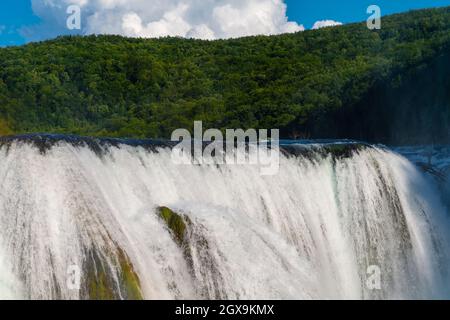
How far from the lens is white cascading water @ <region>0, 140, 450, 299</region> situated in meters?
12.8

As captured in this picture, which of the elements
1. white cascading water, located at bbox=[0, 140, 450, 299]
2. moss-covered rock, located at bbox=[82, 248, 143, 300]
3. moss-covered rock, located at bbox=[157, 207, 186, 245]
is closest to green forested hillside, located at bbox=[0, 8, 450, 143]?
white cascading water, located at bbox=[0, 140, 450, 299]

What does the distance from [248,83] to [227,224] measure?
55.5m

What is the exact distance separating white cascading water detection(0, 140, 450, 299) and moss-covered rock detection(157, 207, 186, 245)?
0.51ft

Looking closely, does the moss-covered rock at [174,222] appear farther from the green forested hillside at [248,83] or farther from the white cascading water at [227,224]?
the green forested hillside at [248,83]

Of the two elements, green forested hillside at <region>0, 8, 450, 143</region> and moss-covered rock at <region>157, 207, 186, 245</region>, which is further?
green forested hillside at <region>0, 8, 450, 143</region>

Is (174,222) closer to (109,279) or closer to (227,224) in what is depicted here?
(227,224)

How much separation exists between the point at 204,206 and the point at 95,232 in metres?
3.24

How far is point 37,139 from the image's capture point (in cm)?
1413

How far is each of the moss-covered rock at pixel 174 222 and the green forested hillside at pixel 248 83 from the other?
27737 millimetres

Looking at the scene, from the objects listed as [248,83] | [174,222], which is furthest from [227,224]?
[248,83]

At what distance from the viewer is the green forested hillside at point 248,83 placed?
45688mm

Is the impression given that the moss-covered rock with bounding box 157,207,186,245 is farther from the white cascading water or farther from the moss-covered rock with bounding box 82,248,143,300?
the moss-covered rock with bounding box 82,248,143,300

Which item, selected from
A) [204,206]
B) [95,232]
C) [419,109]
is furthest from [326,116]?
[95,232]

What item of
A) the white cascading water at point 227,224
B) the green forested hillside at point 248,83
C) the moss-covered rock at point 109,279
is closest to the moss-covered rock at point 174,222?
the white cascading water at point 227,224
